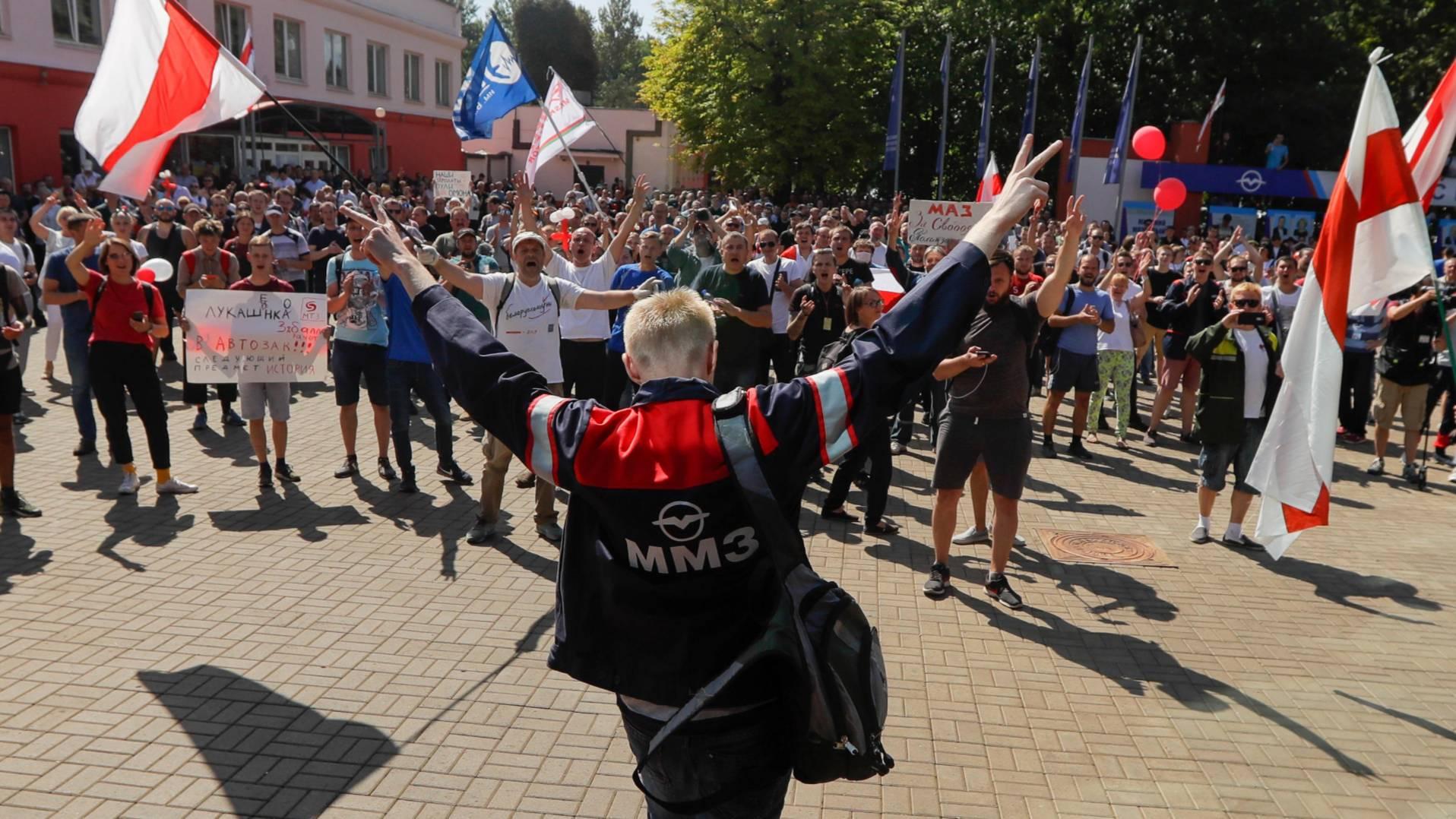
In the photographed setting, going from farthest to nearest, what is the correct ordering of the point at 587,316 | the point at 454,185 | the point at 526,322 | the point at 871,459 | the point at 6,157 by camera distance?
1. the point at 6,157
2. the point at 454,185
3. the point at 587,316
4. the point at 871,459
5. the point at 526,322

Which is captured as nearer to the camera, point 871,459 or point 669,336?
point 669,336

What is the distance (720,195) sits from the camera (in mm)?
33156

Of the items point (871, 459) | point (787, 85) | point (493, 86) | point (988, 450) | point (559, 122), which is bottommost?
point (871, 459)

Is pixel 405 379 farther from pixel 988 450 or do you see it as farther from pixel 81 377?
pixel 988 450

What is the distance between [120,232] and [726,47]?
28035 mm

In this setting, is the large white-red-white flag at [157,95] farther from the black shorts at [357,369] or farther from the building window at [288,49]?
the building window at [288,49]

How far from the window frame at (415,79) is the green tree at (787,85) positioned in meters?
9.91

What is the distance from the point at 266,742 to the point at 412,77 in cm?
3941

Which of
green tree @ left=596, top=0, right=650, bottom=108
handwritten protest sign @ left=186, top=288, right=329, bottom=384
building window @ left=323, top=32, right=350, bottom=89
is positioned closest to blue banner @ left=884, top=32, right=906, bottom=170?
handwritten protest sign @ left=186, top=288, right=329, bottom=384

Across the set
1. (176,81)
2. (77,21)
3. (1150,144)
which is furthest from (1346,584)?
(77,21)

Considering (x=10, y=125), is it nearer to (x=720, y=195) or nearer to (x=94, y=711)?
(x=720, y=195)

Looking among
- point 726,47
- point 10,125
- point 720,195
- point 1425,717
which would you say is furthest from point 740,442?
point 726,47

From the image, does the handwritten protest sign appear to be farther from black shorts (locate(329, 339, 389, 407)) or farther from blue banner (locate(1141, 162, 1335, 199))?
blue banner (locate(1141, 162, 1335, 199))

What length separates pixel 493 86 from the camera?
1424cm
